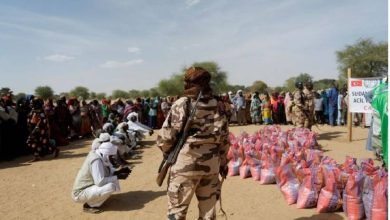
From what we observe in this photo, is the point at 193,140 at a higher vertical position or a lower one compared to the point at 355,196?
higher

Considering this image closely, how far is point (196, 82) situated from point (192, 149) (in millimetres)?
597

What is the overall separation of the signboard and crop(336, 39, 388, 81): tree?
26.2 metres

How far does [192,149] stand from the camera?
3283 millimetres

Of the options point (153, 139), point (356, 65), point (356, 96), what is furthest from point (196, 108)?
point (356, 65)

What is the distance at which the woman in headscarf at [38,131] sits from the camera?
29.5 ft

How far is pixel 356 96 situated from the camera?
9.16 m

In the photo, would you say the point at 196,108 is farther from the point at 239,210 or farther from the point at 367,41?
the point at 367,41

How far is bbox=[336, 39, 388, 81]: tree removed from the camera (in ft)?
108

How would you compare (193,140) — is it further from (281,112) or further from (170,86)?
(170,86)

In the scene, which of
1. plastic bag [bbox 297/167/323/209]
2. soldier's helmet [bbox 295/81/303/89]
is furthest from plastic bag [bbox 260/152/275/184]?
soldier's helmet [bbox 295/81/303/89]

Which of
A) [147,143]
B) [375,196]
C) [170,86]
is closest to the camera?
[375,196]

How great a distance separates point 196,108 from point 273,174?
3.00 metres

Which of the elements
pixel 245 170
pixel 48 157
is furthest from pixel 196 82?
pixel 48 157

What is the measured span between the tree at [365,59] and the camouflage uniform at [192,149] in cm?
3325
